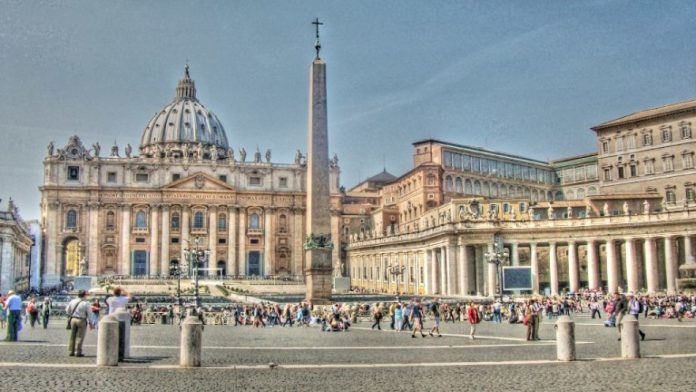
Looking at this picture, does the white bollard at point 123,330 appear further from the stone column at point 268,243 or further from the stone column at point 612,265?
the stone column at point 268,243

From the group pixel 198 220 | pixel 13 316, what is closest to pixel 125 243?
pixel 198 220

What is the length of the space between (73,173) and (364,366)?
77926 millimetres

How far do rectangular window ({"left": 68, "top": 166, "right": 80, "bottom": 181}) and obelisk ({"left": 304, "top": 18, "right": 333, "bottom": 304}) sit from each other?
61.6 m

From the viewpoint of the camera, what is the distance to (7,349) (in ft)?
47.8

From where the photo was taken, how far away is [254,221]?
89.1 metres

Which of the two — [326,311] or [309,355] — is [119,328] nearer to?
[309,355]

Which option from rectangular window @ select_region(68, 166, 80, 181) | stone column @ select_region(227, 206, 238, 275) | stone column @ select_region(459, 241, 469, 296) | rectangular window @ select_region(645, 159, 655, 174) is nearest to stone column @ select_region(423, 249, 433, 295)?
stone column @ select_region(459, 241, 469, 296)

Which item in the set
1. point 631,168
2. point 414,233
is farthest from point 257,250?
point 631,168

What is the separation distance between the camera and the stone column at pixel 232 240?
86500mm

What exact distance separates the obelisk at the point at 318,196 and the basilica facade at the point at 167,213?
51987 millimetres

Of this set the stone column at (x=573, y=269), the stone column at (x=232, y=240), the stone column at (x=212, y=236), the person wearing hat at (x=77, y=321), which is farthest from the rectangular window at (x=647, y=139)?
the person wearing hat at (x=77, y=321)

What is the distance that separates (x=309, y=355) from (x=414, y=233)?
45.2m

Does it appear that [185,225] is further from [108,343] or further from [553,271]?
[108,343]

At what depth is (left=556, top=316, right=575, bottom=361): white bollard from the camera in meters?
12.6
